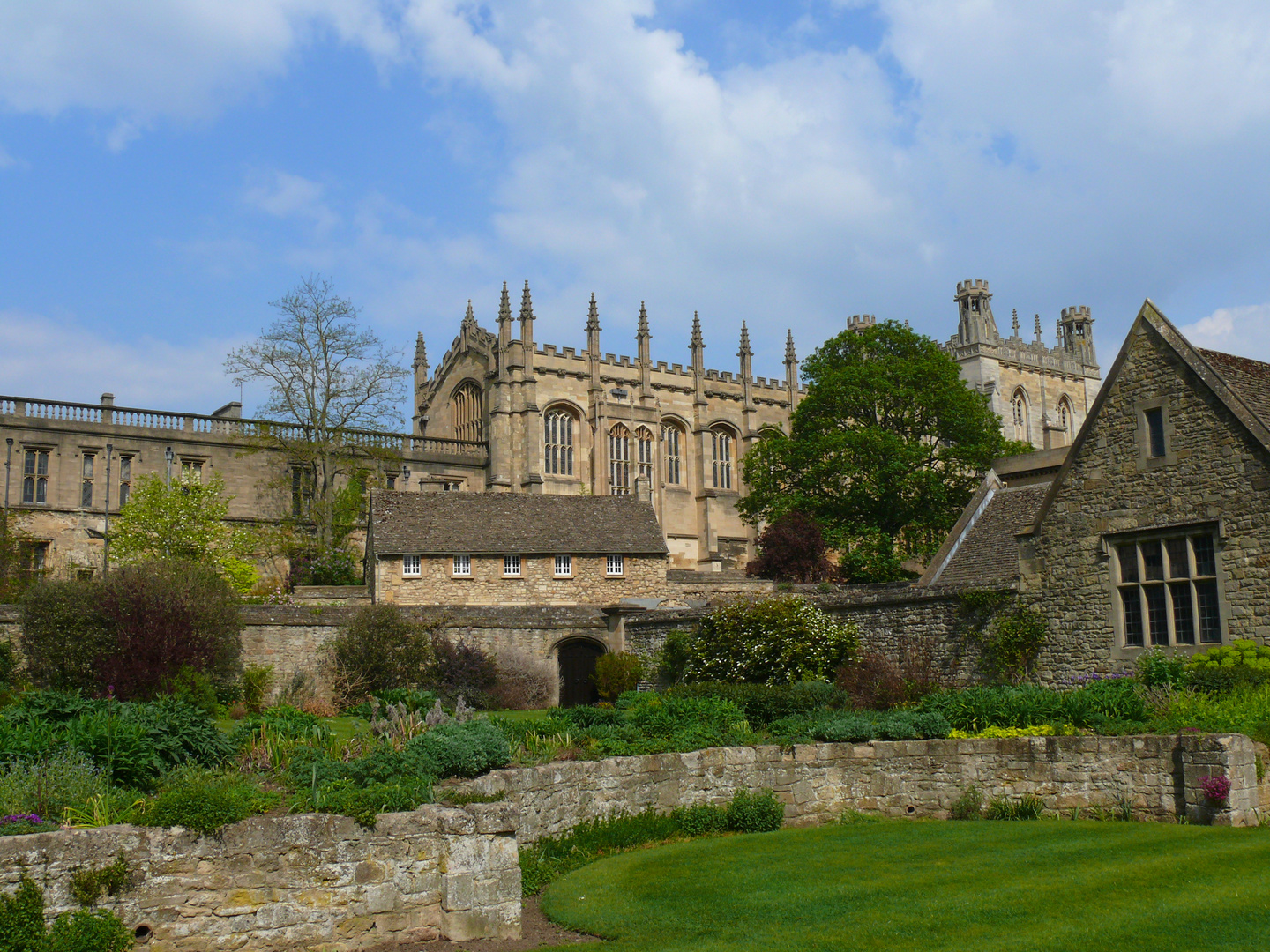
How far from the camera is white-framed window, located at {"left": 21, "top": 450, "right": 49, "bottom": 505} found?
163ft

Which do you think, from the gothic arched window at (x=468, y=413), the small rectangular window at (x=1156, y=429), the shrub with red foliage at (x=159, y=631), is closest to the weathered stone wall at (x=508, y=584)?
the shrub with red foliage at (x=159, y=631)

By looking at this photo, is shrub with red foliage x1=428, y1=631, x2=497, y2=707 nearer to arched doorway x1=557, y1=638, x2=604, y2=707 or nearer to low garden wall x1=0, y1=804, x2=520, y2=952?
arched doorway x1=557, y1=638, x2=604, y2=707

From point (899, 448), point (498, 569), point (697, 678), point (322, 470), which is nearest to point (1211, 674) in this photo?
point (697, 678)

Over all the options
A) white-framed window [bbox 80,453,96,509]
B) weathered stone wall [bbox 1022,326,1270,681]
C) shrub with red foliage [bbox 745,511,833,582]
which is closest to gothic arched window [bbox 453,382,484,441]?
white-framed window [bbox 80,453,96,509]

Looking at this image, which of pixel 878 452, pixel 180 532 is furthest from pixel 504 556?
pixel 878 452

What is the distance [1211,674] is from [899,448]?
2763 cm

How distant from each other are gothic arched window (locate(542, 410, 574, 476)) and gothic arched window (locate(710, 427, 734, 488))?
31.2 feet

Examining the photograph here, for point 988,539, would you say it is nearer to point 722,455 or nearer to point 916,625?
point 916,625

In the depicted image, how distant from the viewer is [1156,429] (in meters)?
19.9

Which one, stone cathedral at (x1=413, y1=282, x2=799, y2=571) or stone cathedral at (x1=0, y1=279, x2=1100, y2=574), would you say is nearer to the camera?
stone cathedral at (x1=0, y1=279, x2=1100, y2=574)

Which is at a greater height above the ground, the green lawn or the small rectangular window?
the small rectangular window

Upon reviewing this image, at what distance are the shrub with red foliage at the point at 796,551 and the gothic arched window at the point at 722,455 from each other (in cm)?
2481

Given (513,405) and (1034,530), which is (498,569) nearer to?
(1034,530)

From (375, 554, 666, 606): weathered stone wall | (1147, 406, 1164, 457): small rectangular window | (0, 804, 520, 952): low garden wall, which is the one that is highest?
(1147, 406, 1164, 457): small rectangular window
